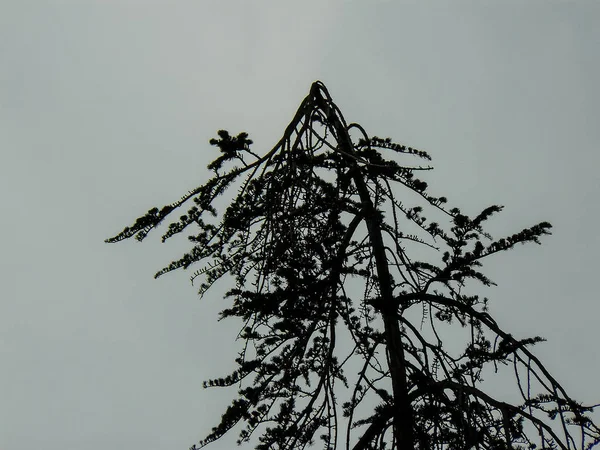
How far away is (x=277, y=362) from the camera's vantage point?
400cm

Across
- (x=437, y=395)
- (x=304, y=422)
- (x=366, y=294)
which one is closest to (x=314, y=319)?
(x=366, y=294)

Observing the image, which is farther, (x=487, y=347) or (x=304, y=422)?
(x=487, y=347)

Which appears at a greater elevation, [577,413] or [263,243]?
[263,243]

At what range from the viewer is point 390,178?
3955 millimetres

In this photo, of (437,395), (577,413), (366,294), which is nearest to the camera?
(577,413)

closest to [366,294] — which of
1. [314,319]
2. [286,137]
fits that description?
[314,319]

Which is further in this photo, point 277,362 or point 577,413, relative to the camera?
point 277,362

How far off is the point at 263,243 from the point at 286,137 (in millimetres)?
733

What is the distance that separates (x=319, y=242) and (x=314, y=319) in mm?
519

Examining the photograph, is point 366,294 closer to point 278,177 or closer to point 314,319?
point 314,319

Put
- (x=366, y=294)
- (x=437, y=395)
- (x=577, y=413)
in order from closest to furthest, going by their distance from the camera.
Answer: (x=577, y=413) → (x=437, y=395) → (x=366, y=294)

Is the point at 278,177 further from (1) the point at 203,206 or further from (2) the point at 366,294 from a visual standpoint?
(2) the point at 366,294

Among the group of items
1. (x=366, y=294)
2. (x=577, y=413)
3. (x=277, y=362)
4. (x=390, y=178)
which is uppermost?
(x=390, y=178)

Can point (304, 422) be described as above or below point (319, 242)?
below
